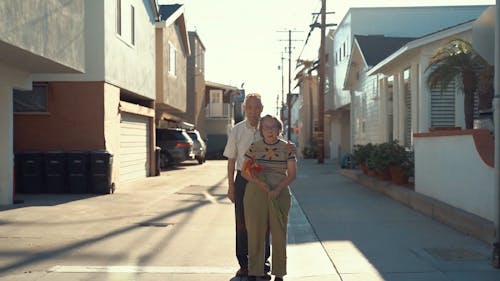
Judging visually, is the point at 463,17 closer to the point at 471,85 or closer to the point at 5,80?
the point at 471,85

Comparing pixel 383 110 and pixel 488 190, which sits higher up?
pixel 383 110

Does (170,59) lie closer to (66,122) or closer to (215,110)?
(66,122)

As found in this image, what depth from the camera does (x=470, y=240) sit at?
814cm

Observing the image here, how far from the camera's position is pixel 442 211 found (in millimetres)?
9664

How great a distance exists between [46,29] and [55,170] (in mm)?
4584

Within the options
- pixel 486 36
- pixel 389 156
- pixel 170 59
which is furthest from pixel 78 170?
pixel 170 59

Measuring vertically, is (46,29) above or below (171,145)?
above

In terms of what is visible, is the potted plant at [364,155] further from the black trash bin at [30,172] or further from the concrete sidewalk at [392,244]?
the black trash bin at [30,172]

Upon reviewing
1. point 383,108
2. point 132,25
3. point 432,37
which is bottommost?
point 383,108

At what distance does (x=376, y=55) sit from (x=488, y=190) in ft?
48.2

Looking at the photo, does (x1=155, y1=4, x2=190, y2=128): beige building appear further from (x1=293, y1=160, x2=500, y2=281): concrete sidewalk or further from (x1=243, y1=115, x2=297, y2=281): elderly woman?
(x1=243, y1=115, x2=297, y2=281): elderly woman

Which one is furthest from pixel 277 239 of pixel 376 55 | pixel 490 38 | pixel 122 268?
pixel 376 55

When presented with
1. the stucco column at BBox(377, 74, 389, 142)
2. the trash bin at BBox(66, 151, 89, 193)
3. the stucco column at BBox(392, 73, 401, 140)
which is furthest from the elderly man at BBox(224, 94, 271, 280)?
the stucco column at BBox(377, 74, 389, 142)

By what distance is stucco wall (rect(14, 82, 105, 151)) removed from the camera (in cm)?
1409
